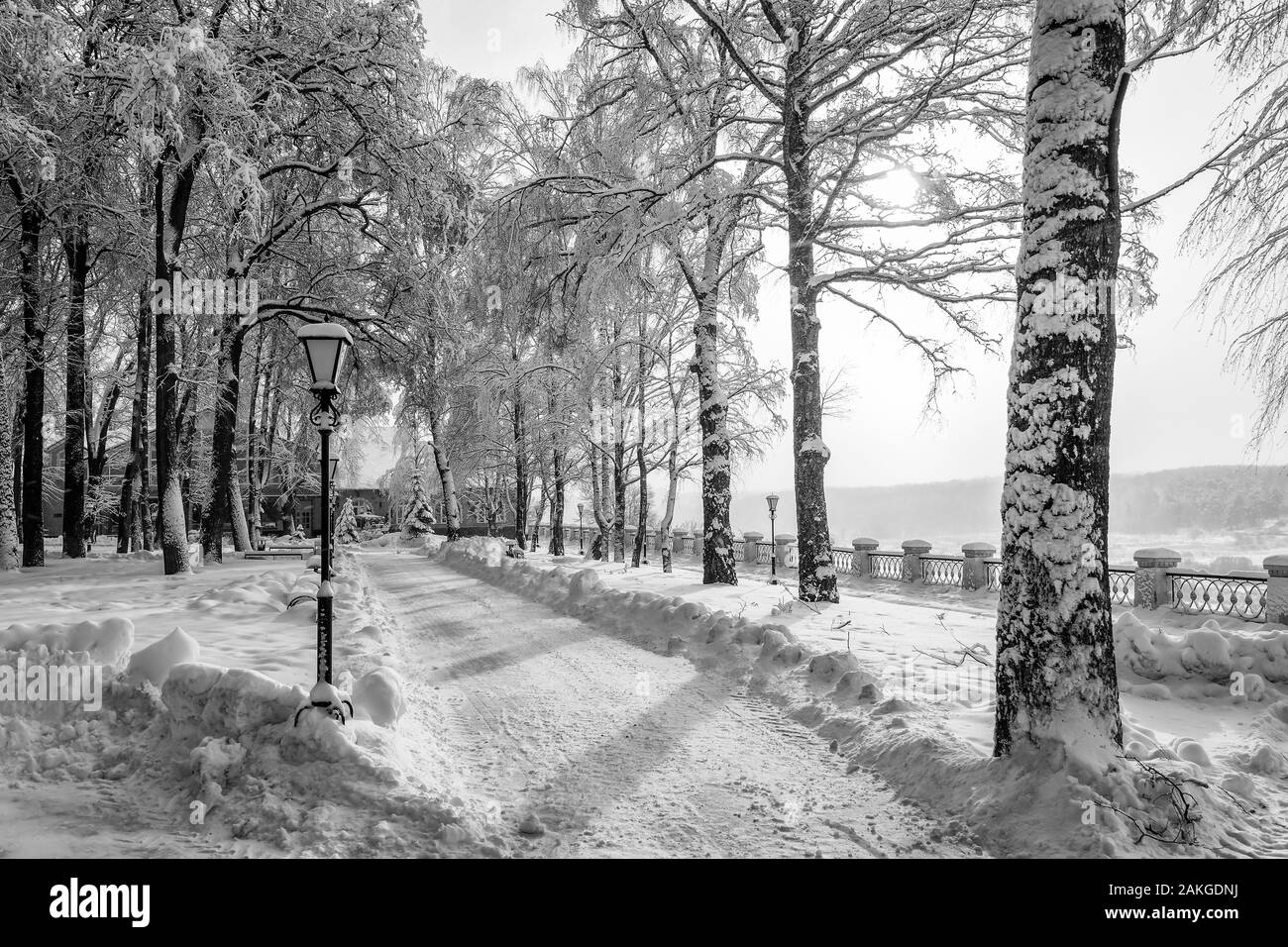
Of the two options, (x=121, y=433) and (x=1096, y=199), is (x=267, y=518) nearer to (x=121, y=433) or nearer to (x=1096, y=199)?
(x=121, y=433)

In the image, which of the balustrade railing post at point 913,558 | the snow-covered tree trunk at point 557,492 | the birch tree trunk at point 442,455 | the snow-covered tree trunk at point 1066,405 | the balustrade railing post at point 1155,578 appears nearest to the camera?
the snow-covered tree trunk at point 1066,405

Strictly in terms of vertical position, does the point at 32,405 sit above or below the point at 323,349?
above

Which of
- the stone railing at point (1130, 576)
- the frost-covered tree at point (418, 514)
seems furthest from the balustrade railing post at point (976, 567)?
the frost-covered tree at point (418, 514)

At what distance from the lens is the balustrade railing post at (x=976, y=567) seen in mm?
17516

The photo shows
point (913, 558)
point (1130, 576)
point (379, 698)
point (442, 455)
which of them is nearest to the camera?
→ point (379, 698)

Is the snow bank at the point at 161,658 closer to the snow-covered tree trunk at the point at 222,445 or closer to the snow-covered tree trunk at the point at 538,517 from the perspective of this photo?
the snow-covered tree trunk at the point at 222,445

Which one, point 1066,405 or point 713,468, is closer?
point 1066,405

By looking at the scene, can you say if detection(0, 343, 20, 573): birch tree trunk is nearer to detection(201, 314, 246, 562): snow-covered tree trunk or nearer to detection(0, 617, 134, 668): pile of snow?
detection(201, 314, 246, 562): snow-covered tree trunk

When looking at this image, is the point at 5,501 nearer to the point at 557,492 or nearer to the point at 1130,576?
the point at 557,492

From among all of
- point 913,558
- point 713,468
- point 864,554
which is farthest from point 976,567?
point 713,468

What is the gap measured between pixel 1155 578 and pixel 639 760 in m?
13.8

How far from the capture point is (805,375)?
36.8 feet

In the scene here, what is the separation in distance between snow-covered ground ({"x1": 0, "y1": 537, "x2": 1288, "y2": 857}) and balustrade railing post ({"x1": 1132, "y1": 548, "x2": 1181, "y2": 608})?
311 inches

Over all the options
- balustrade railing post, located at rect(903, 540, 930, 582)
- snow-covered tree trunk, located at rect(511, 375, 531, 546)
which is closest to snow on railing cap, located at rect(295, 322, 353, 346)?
snow-covered tree trunk, located at rect(511, 375, 531, 546)
